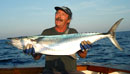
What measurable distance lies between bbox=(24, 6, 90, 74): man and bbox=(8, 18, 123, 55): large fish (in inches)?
6.8

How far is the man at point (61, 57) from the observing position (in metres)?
4.48

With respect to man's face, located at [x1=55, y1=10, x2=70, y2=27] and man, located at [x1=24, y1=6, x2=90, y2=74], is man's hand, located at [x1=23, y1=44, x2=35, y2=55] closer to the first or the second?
man, located at [x1=24, y1=6, x2=90, y2=74]

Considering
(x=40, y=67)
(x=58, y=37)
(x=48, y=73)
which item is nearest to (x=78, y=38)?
(x=58, y=37)

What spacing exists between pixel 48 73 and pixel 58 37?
3.10ft

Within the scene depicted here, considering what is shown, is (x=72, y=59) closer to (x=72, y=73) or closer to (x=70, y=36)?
(x=72, y=73)

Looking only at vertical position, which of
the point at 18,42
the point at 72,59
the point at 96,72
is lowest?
the point at 96,72

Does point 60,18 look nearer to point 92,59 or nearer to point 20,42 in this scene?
point 20,42

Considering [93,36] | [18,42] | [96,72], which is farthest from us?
[96,72]

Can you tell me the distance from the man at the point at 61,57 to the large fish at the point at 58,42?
17cm

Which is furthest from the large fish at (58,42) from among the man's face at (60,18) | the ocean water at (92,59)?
the ocean water at (92,59)

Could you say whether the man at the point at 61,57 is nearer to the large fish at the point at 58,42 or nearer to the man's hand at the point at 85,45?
the man's hand at the point at 85,45

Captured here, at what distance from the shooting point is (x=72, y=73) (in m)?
4.44

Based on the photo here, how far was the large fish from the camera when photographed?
4113 millimetres

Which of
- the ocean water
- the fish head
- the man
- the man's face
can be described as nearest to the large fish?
the fish head
